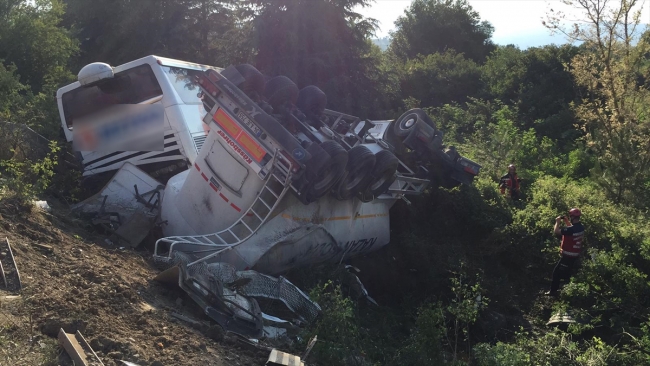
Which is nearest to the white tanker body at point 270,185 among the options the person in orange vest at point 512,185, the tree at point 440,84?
the person in orange vest at point 512,185

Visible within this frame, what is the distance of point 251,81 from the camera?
731cm

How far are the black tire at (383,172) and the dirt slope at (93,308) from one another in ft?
8.78

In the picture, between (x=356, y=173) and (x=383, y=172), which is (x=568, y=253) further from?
(x=356, y=173)

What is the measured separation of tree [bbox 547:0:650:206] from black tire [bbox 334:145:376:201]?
5337mm

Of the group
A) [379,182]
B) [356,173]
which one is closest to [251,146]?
[356,173]

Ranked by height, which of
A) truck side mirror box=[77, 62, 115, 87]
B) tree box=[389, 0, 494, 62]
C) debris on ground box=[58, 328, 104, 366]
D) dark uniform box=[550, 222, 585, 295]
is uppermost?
tree box=[389, 0, 494, 62]

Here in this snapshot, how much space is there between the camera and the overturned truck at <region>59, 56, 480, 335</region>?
6.11 m

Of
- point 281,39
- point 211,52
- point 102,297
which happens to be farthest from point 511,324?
point 211,52

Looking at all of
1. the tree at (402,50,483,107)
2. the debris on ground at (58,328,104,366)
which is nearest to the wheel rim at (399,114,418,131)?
the debris on ground at (58,328,104,366)

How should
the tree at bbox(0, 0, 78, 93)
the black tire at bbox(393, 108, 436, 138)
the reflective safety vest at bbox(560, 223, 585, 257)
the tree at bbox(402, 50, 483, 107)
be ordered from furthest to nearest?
the tree at bbox(402, 50, 483, 107), the tree at bbox(0, 0, 78, 93), the black tire at bbox(393, 108, 436, 138), the reflective safety vest at bbox(560, 223, 585, 257)

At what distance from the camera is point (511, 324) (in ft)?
23.6

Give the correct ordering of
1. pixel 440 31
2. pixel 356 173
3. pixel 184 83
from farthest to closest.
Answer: pixel 440 31 < pixel 184 83 < pixel 356 173

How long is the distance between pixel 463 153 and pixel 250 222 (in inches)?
355

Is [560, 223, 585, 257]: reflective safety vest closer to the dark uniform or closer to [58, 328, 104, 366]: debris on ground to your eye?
the dark uniform
